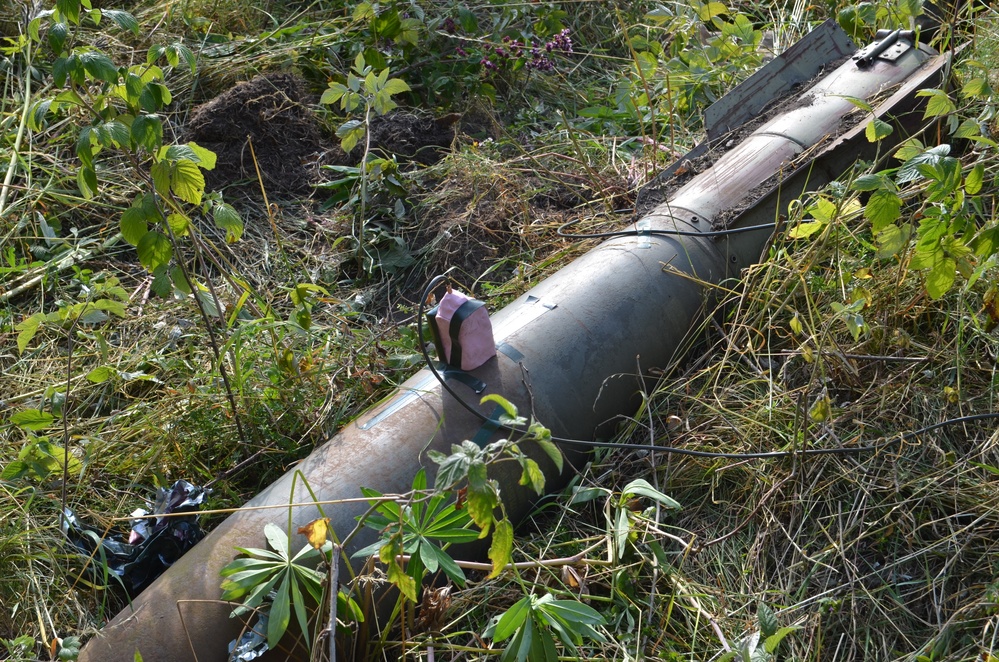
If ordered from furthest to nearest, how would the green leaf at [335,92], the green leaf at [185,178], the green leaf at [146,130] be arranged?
the green leaf at [335,92] < the green leaf at [185,178] < the green leaf at [146,130]

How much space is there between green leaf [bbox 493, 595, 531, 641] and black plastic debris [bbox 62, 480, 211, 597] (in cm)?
94

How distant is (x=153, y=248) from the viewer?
101 inches

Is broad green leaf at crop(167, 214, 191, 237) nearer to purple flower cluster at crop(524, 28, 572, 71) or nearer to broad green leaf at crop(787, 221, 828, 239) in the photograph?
broad green leaf at crop(787, 221, 828, 239)

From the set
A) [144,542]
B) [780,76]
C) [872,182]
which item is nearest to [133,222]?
[144,542]

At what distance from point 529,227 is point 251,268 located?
1.21m

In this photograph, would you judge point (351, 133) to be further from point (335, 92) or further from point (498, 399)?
point (498, 399)

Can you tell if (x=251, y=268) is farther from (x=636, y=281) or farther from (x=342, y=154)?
(x=636, y=281)

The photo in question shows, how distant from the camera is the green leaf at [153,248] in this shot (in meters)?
2.56

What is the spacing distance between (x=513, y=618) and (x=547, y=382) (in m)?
0.83

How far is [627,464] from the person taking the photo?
274cm

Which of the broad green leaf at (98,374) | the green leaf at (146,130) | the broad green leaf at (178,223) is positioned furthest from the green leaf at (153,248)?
the broad green leaf at (98,374)

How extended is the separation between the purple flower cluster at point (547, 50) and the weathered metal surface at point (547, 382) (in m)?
1.69

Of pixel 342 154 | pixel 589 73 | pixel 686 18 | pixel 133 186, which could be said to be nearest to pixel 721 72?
pixel 686 18

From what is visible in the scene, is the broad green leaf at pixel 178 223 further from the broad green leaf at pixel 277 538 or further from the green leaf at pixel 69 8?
the broad green leaf at pixel 277 538
